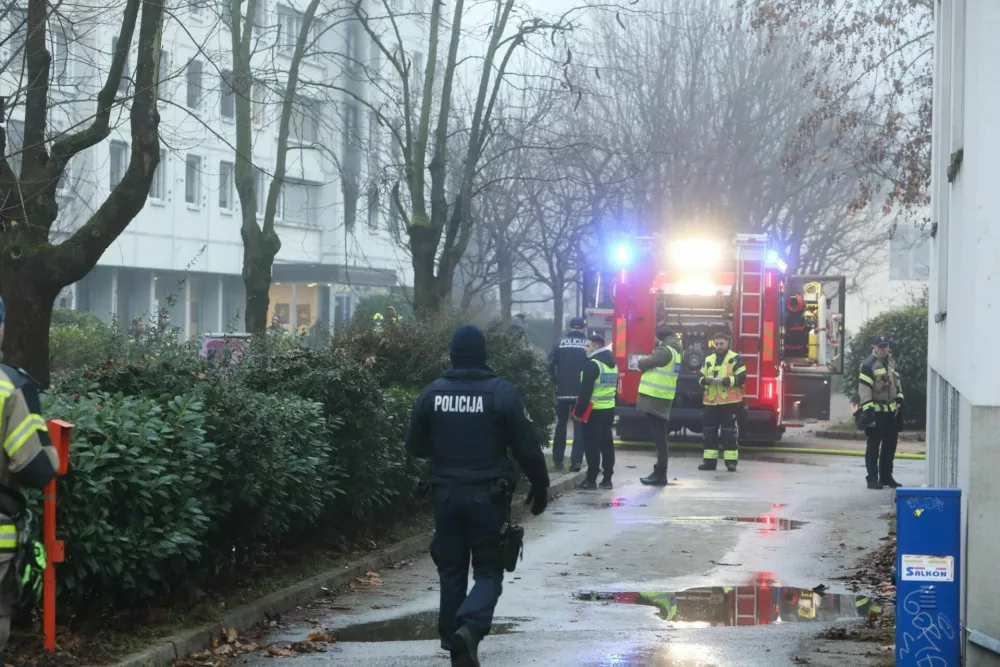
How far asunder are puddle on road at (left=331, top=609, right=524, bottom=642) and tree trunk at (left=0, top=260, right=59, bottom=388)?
358 centimetres

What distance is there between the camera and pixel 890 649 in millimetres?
7926

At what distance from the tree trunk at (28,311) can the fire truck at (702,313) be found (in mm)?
12441

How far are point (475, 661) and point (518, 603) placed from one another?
2655 mm

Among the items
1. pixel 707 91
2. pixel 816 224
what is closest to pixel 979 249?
pixel 707 91

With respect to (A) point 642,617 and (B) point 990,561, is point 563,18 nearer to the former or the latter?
(A) point 642,617

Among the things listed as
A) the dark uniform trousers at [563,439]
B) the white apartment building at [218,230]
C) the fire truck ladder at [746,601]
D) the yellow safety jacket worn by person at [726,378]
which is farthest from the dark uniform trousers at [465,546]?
the white apartment building at [218,230]

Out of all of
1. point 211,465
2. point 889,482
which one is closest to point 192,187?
point 889,482

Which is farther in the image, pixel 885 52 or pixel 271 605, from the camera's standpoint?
pixel 885 52

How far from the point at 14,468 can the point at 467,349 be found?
275 cm

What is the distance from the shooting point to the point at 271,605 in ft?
28.9

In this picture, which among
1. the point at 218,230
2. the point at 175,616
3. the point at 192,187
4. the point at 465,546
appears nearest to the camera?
Result: the point at 465,546

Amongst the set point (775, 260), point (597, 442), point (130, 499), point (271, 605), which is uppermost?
point (775, 260)

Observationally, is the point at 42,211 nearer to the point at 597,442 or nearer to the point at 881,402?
the point at 597,442

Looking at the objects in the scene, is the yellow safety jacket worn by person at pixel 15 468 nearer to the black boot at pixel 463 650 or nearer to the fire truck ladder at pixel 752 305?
the black boot at pixel 463 650
